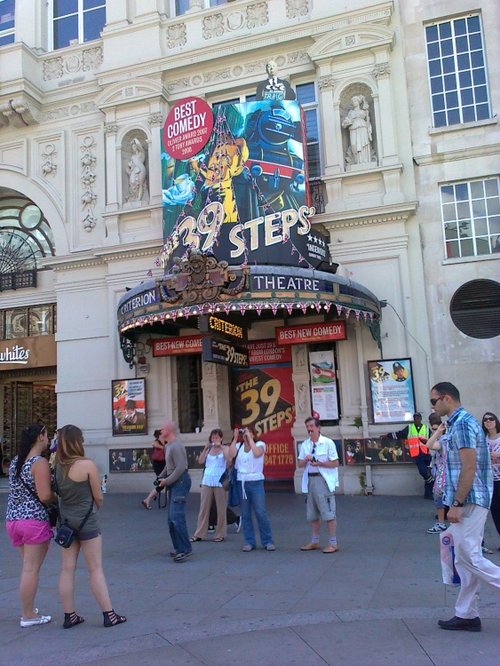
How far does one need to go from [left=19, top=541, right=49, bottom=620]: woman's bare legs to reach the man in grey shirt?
2.56m

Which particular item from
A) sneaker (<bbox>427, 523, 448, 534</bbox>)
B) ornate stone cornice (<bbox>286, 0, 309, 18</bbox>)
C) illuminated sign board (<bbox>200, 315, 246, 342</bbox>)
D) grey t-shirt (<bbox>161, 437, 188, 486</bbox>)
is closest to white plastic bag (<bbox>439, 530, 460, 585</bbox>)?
grey t-shirt (<bbox>161, 437, 188, 486</bbox>)

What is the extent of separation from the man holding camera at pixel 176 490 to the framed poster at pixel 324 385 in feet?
20.8

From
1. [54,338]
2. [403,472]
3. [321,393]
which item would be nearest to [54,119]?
[54,338]

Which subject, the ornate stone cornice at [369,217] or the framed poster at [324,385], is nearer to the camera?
the ornate stone cornice at [369,217]

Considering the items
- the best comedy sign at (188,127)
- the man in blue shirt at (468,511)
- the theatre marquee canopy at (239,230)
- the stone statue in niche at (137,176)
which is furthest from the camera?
the stone statue in niche at (137,176)

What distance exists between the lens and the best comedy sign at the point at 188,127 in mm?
14430

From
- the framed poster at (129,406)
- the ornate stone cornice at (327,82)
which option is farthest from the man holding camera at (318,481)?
the ornate stone cornice at (327,82)

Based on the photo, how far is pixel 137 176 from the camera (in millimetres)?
16906

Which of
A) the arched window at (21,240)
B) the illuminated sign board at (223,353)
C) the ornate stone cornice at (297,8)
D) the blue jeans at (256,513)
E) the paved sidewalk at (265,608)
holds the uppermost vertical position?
the ornate stone cornice at (297,8)

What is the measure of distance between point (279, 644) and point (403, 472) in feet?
29.5

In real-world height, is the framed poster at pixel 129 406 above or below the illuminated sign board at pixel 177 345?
below

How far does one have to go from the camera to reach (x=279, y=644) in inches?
203

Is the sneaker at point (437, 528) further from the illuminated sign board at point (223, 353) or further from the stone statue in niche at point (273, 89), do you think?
the stone statue in niche at point (273, 89)

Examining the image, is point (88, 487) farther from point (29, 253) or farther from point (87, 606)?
point (29, 253)
